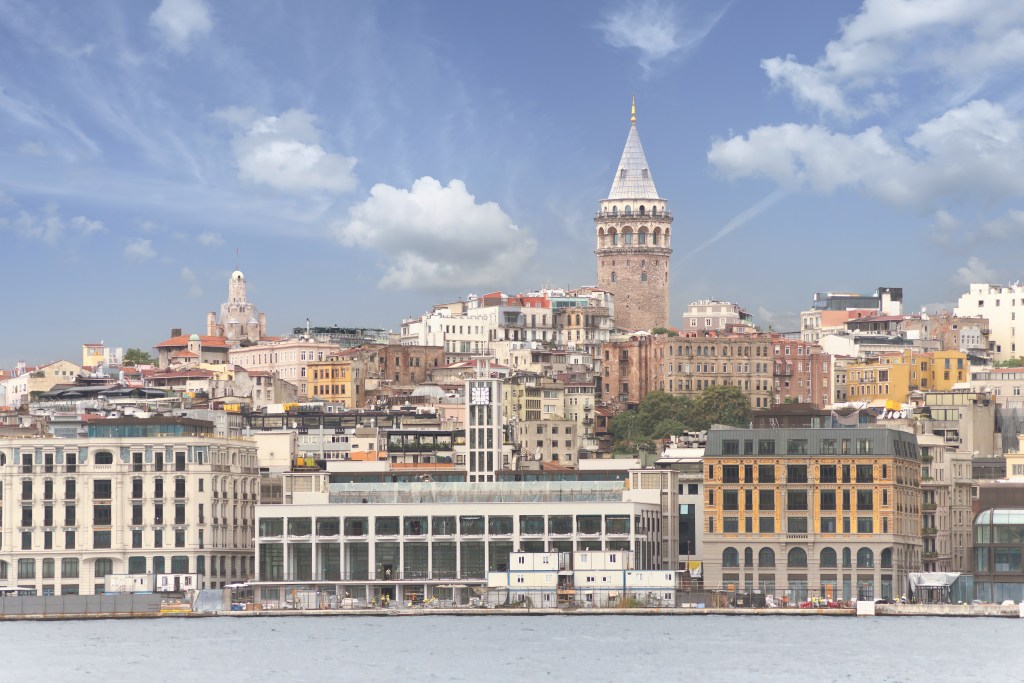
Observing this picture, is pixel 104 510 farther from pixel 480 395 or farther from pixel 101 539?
pixel 480 395

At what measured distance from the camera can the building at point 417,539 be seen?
441 feet

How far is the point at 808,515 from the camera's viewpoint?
13312 cm

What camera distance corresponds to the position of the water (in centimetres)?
10100

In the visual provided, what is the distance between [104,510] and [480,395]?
27.6 meters

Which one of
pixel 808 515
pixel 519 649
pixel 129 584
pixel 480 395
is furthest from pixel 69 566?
pixel 808 515

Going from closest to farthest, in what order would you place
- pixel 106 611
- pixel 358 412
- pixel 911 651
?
pixel 911 651
pixel 106 611
pixel 358 412

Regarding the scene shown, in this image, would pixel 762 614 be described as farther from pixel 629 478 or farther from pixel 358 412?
pixel 358 412

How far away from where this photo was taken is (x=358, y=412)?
189 meters

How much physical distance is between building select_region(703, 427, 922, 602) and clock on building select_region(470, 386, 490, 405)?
22.8 metres

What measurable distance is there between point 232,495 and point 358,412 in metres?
47.3

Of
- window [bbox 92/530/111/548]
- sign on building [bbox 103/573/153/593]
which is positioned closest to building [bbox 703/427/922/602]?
sign on building [bbox 103/573/153/593]

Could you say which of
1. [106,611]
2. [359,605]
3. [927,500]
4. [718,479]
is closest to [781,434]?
[718,479]

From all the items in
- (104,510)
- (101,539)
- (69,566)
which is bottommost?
(69,566)

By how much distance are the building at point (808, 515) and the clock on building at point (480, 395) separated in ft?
74.7
